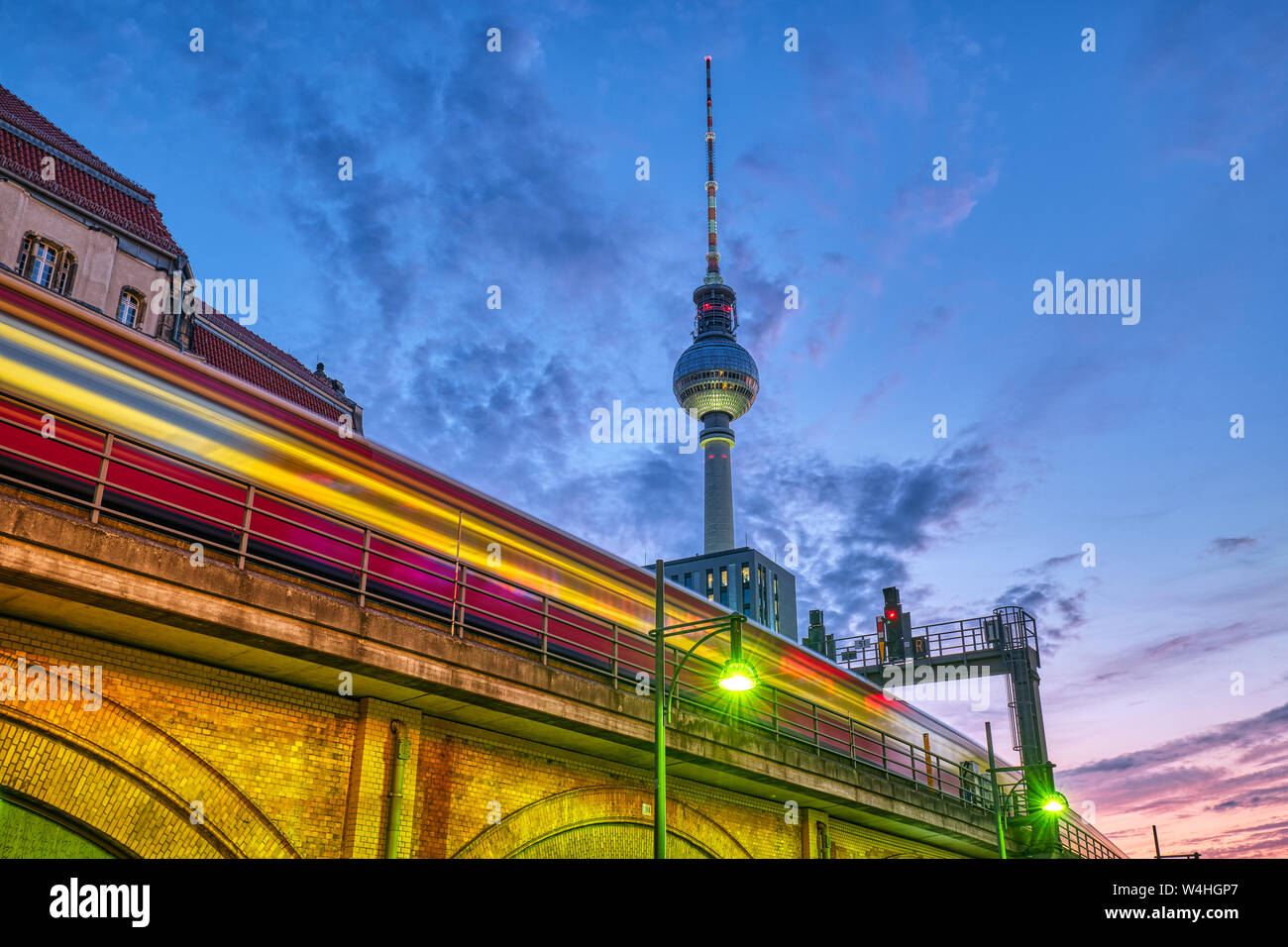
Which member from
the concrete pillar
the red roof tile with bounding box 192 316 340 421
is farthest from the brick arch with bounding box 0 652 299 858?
the red roof tile with bounding box 192 316 340 421

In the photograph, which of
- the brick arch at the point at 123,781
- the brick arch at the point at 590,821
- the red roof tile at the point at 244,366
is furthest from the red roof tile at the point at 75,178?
the brick arch at the point at 123,781

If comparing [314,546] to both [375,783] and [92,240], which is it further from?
[92,240]

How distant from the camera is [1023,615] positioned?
128ft

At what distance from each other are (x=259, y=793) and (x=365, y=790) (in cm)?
144

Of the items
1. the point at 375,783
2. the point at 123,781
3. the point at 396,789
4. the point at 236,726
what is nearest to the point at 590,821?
the point at 396,789

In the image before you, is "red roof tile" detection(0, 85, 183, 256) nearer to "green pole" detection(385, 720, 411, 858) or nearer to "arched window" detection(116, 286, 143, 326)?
"arched window" detection(116, 286, 143, 326)

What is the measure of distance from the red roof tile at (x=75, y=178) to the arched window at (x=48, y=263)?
220 cm

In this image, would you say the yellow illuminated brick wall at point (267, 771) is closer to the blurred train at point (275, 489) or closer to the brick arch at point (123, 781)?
the brick arch at point (123, 781)

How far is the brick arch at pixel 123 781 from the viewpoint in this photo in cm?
995

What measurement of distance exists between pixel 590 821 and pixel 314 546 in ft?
23.5

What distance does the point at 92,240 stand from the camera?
143 feet

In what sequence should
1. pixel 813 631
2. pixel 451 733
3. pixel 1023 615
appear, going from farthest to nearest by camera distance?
pixel 813 631 < pixel 1023 615 < pixel 451 733
